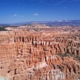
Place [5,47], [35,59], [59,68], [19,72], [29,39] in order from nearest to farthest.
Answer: [19,72], [59,68], [35,59], [5,47], [29,39]

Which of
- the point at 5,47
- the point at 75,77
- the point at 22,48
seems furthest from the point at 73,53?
the point at 75,77

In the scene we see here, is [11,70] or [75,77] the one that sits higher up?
[11,70]

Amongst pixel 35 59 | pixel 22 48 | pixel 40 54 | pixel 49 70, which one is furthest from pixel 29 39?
pixel 49 70

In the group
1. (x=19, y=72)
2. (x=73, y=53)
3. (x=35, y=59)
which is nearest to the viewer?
(x=19, y=72)

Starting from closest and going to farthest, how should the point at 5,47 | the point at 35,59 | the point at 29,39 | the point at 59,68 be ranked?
1. the point at 59,68
2. the point at 35,59
3. the point at 5,47
4. the point at 29,39

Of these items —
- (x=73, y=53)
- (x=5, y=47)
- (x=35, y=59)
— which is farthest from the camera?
(x=73, y=53)

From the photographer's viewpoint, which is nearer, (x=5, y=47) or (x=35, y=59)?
(x=35, y=59)

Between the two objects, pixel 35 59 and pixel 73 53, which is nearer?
pixel 35 59

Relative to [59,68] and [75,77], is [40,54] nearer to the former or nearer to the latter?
[59,68]

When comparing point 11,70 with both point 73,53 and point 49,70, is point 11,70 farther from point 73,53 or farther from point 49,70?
point 73,53
